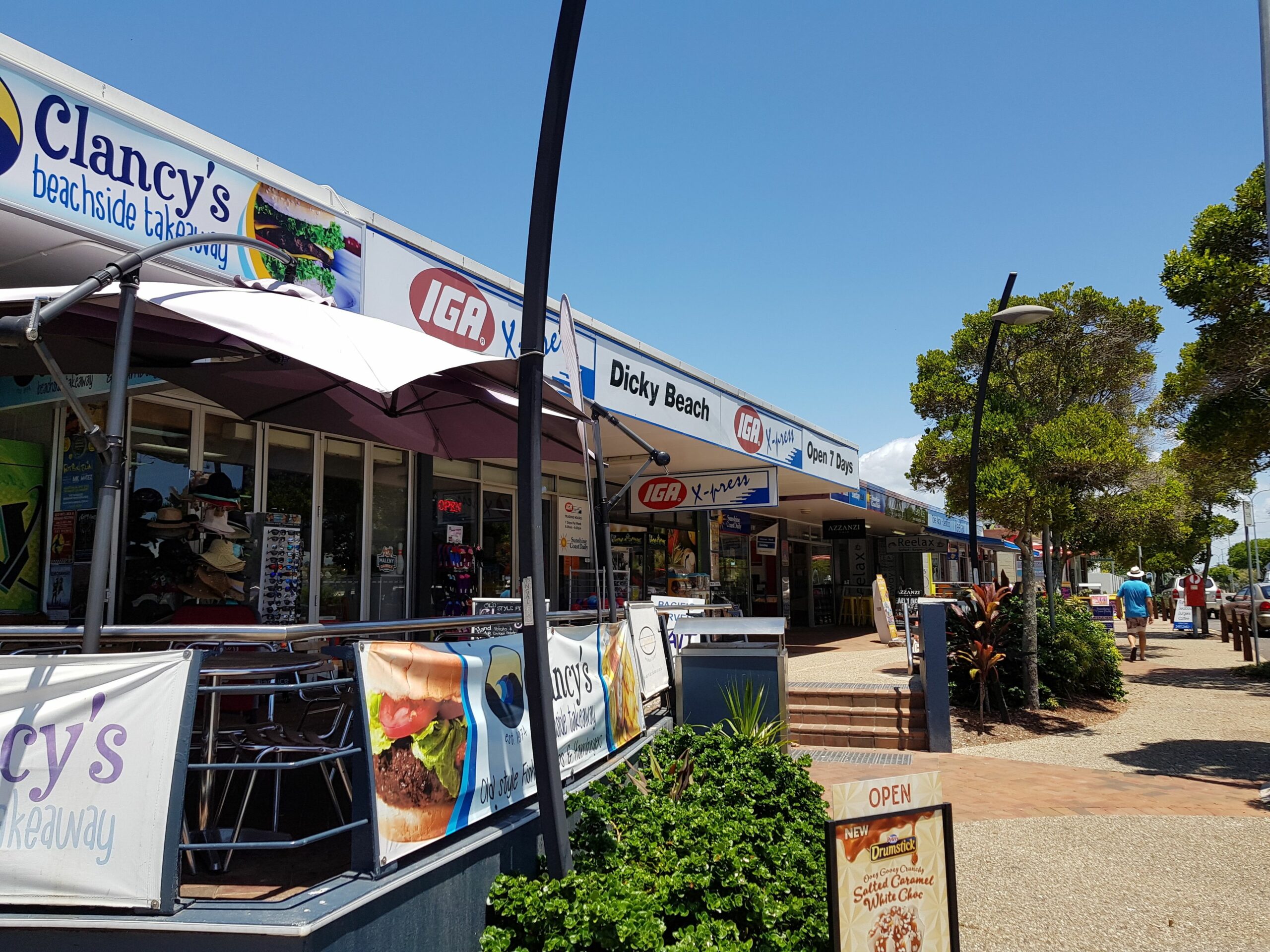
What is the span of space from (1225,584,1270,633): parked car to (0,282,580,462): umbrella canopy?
1595 centimetres

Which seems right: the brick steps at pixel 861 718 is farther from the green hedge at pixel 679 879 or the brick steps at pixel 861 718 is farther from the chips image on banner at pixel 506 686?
the chips image on banner at pixel 506 686

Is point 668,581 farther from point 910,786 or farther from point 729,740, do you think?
point 910,786

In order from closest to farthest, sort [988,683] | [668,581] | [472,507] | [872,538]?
1. [988,683]
2. [472,507]
3. [668,581]
4. [872,538]

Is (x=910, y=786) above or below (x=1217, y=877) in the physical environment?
above

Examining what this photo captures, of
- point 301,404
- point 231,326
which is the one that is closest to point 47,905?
point 231,326

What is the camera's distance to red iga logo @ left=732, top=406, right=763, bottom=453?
13875 mm

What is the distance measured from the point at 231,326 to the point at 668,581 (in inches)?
526

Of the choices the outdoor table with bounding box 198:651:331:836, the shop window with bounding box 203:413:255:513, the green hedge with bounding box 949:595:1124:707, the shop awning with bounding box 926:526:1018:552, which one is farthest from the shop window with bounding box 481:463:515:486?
the shop awning with bounding box 926:526:1018:552

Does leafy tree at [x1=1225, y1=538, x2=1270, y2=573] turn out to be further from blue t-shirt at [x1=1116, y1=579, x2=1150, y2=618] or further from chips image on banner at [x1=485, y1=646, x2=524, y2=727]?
chips image on banner at [x1=485, y1=646, x2=524, y2=727]

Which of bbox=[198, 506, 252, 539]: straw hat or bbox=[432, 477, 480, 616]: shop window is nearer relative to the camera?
bbox=[198, 506, 252, 539]: straw hat

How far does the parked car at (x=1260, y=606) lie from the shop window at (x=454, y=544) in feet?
46.5

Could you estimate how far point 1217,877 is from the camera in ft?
17.7

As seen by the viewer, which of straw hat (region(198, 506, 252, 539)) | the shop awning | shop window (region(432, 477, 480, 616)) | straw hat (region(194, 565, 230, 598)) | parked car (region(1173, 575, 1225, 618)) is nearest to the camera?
straw hat (region(194, 565, 230, 598))

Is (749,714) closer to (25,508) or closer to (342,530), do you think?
(342,530)
